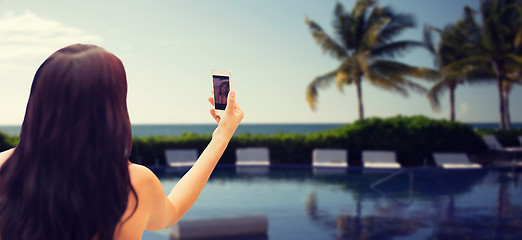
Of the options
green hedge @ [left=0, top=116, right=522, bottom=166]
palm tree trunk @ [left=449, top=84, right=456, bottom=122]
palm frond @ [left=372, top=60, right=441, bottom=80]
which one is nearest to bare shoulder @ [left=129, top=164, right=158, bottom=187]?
green hedge @ [left=0, top=116, right=522, bottom=166]

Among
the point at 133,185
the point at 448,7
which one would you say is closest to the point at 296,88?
the point at 448,7

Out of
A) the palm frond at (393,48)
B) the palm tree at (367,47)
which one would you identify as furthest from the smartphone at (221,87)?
the palm frond at (393,48)

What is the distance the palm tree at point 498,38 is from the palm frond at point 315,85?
23.2 feet

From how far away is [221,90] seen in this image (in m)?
1.61

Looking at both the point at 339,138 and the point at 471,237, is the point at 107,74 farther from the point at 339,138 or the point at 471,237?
the point at 339,138

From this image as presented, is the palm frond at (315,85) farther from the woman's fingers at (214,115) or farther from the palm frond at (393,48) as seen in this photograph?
the woman's fingers at (214,115)

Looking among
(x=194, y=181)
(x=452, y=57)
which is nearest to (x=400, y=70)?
(x=452, y=57)

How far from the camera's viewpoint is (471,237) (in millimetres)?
8117

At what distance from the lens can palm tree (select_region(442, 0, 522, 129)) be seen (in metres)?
26.3

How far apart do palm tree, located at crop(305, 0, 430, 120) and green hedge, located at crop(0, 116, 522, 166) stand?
431 cm

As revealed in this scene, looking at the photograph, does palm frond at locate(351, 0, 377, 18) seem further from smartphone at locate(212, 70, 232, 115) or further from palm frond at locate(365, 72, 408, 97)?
smartphone at locate(212, 70, 232, 115)

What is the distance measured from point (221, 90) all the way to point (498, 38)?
93.8 ft

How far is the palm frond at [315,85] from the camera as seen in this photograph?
25.5m

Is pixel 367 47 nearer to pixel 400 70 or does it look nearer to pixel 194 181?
pixel 400 70
